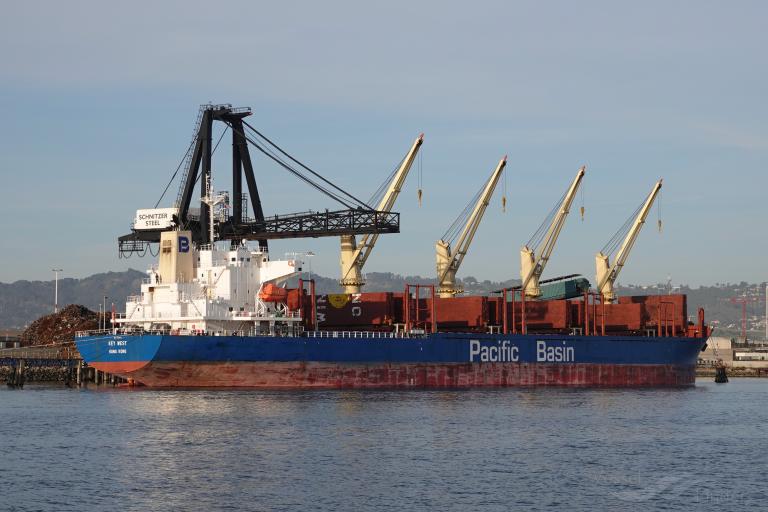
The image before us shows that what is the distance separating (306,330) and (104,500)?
3363 cm

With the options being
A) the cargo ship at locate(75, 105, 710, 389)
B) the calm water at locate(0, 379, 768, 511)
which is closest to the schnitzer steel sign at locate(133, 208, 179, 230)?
the cargo ship at locate(75, 105, 710, 389)

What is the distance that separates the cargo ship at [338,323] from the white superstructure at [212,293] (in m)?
0.08

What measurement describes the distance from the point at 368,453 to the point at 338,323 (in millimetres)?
28436

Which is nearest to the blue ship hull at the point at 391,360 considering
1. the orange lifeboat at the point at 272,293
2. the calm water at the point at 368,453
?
the calm water at the point at 368,453

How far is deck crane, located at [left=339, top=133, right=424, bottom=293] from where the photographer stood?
74.2 metres

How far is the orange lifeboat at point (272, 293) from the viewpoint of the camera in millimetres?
60438

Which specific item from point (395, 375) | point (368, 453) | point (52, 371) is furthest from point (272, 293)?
point (368, 453)

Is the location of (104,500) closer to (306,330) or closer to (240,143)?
(306,330)

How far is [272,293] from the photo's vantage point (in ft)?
199

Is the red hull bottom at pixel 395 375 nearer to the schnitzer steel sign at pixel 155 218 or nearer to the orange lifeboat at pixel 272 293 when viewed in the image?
the orange lifeboat at pixel 272 293

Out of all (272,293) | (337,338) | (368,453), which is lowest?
(368,453)

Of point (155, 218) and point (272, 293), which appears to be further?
point (155, 218)

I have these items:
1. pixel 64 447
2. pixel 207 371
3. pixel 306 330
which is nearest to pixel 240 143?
pixel 306 330

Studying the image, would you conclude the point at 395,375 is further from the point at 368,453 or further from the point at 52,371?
the point at 368,453
